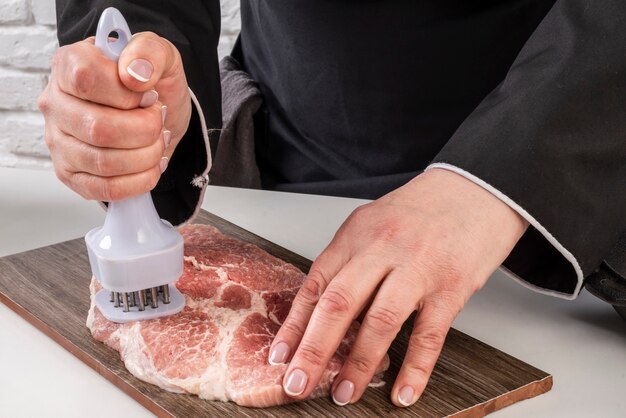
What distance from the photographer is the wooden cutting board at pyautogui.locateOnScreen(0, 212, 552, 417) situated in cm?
74

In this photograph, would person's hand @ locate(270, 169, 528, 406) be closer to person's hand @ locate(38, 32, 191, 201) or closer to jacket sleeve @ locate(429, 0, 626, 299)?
jacket sleeve @ locate(429, 0, 626, 299)

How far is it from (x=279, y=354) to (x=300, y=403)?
0.17 ft

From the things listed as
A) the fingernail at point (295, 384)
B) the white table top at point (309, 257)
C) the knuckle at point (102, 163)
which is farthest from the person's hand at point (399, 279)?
the knuckle at point (102, 163)

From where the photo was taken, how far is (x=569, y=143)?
2.71 ft

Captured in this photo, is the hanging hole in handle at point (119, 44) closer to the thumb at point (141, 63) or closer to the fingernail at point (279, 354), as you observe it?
the thumb at point (141, 63)

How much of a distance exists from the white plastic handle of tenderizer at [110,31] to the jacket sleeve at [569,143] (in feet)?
1.08

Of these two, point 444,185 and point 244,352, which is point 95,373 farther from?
point 444,185

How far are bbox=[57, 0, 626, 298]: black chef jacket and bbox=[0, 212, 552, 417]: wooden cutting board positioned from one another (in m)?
0.12

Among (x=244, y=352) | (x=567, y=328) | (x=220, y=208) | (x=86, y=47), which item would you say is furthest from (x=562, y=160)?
(x=220, y=208)

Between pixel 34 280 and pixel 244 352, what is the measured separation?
331mm

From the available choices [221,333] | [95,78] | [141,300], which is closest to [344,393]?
[221,333]

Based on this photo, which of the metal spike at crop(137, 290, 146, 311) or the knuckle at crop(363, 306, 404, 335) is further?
the metal spike at crop(137, 290, 146, 311)

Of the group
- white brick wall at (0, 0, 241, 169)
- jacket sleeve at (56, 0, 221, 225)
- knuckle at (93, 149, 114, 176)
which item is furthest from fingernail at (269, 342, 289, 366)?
white brick wall at (0, 0, 241, 169)

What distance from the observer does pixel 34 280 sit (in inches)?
38.9
